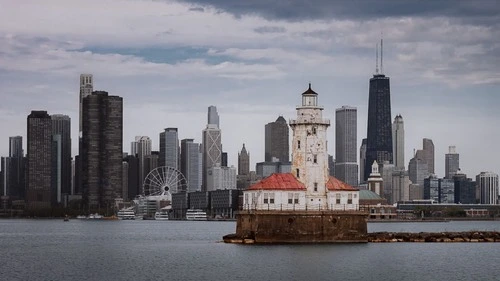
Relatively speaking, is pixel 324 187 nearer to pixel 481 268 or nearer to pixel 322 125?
pixel 322 125

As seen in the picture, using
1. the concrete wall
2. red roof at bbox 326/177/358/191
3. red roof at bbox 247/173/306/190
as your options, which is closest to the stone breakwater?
red roof at bbox 326/177/358/191

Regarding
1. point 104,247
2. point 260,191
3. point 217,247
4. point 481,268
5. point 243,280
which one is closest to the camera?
point 243,280

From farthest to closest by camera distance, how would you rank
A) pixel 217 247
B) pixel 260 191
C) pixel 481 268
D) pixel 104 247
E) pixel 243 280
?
1. pixel 104 247
2. pixel 217 247
3. pixel 260 191
4. pixel 481 268
5. pixel 243 280

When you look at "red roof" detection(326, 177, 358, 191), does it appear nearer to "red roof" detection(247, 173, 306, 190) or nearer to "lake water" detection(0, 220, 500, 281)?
"red roof" detection(247, 173, 306, 190)

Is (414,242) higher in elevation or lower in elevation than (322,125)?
lower

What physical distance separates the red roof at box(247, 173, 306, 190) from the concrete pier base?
262 centimetres

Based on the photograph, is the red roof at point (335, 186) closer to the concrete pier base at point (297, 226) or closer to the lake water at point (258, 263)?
the concrete pier base at point (297, 226)

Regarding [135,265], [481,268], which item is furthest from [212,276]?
[481,268]

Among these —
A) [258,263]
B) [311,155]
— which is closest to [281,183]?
[311,155]

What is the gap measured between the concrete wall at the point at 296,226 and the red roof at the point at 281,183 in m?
2.62

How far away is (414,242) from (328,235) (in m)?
25.9

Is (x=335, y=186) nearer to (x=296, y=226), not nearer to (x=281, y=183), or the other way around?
(x=281, y=183)

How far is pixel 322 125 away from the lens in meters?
108

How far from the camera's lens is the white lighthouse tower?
10794cm
